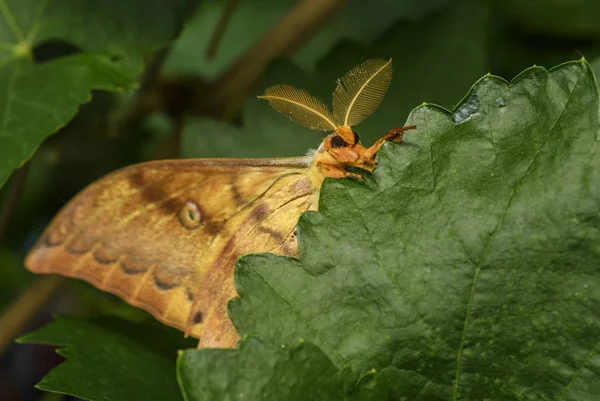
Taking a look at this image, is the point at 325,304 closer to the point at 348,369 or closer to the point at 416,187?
the point at 348,369

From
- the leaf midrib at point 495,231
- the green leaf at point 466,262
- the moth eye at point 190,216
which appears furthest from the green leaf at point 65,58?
the leaf midrib at point 495,231

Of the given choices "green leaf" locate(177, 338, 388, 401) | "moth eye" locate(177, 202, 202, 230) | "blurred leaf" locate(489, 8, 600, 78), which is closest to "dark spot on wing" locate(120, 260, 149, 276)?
"moth eye" locate(177, 202, 202, 230)

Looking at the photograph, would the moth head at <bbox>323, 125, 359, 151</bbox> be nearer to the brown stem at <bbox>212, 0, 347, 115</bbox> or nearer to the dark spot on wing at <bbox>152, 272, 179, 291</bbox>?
the dark spot on wing at <bbox>152, 272, 179, 291</bbox>

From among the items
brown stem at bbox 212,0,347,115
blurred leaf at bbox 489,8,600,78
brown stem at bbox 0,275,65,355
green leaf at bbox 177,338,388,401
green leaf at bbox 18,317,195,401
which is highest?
blurred leaf at bbox 489,8,600,78

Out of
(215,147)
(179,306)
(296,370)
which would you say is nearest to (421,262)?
(296,370)

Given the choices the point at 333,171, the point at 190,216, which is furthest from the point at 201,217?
the point at 333,171

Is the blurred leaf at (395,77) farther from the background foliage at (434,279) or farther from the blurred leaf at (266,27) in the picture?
the background foliage at (434,279)
